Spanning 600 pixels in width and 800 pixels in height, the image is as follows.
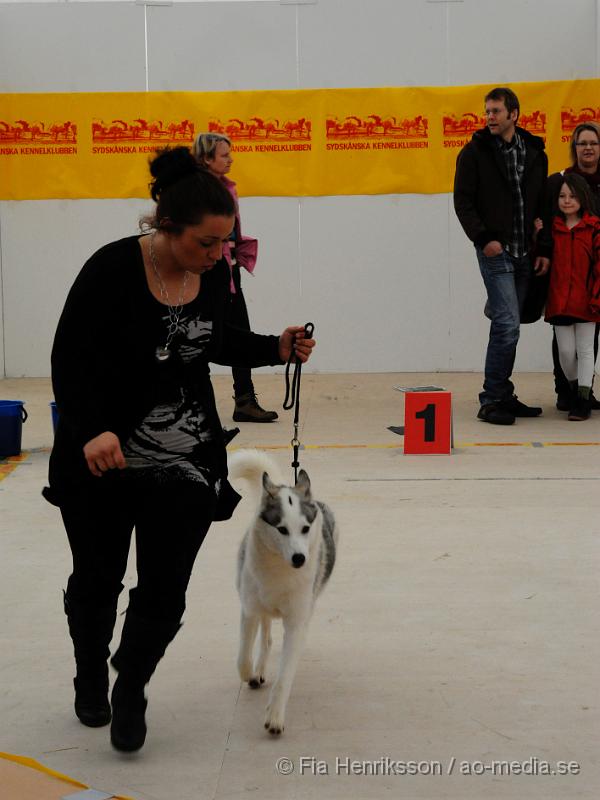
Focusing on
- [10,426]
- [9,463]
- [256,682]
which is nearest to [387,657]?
[256,682]

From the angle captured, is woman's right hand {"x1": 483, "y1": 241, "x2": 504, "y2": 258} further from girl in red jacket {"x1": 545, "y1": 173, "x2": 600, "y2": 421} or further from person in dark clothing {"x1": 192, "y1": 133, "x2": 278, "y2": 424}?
person in dark clothing {"x1": 192, "y1": 133, "x2": 278, "y2": 424}

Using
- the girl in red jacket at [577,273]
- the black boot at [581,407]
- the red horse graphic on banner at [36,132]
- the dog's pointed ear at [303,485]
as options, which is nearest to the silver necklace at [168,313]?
the dog's pointed ear at [303,485]

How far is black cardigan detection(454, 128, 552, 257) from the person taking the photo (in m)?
7.26

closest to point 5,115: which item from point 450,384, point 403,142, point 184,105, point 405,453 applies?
point 184,105

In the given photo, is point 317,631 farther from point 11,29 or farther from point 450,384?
point 11,29

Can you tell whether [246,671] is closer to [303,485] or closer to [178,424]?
[303,485]

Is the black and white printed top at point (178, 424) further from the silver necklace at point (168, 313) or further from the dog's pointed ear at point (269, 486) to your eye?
the dog's pointed ear at point (269, 486)

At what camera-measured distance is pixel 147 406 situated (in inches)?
112

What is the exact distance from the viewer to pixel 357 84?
992 cm

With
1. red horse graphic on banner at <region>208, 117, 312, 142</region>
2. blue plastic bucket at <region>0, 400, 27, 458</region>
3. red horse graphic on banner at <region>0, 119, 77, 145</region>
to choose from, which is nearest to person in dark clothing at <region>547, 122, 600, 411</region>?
red horse graphic on banner at <region>208, 117, 312, 142</region>

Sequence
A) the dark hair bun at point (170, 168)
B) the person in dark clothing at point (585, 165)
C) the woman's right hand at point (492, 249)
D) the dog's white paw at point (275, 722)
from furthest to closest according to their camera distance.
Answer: the person in dark clothing at point (585, 165), the woman's right hand at point (492, 249), the dog's white paw at point (275, 722), the dark hair bun at point (170, 168)

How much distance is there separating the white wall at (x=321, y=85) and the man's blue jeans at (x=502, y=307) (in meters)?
2.59

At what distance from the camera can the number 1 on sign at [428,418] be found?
651cm

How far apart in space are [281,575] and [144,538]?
1.51 feet
